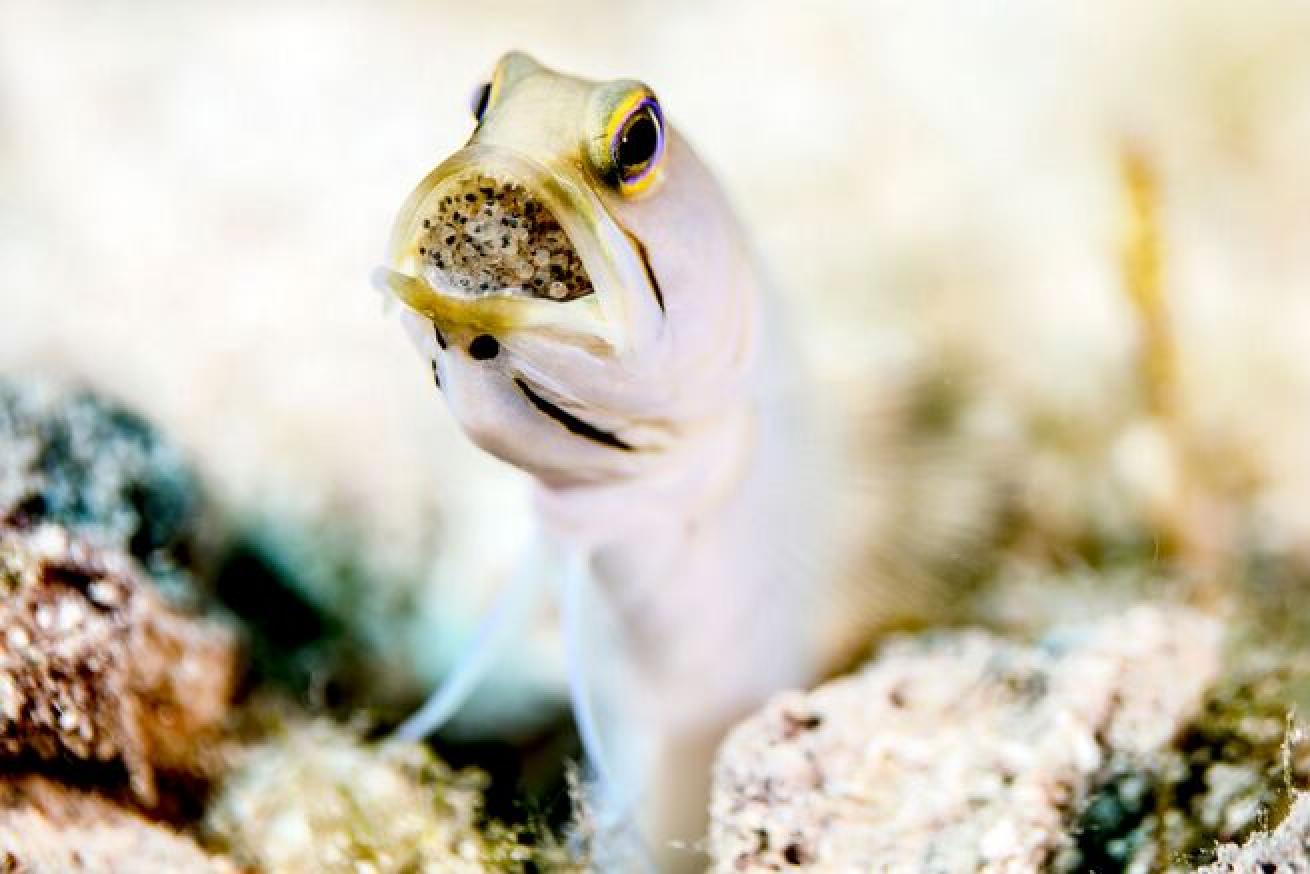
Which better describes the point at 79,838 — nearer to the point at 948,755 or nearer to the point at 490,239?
the point at 490,239

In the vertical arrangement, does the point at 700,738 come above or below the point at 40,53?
below

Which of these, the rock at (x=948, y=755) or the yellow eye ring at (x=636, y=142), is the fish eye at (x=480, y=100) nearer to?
the yellow eye ring at (x=636, y=142)

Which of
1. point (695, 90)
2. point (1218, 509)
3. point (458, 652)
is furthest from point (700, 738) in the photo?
point (695, 90)

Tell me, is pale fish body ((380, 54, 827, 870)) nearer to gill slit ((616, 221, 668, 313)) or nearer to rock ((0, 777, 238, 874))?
gill slit ((616, 221, 668, 313))

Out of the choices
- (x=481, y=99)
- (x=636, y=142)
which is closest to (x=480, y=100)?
(x=481, y=99)

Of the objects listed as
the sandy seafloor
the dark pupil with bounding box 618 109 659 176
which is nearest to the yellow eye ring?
the dark pupil with bounding box 618 109 659 176

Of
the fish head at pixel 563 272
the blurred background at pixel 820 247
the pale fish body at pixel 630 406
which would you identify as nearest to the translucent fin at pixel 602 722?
the pale fish body at pixel 630 406

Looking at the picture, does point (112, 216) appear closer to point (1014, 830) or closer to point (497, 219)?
point (497, 219)
